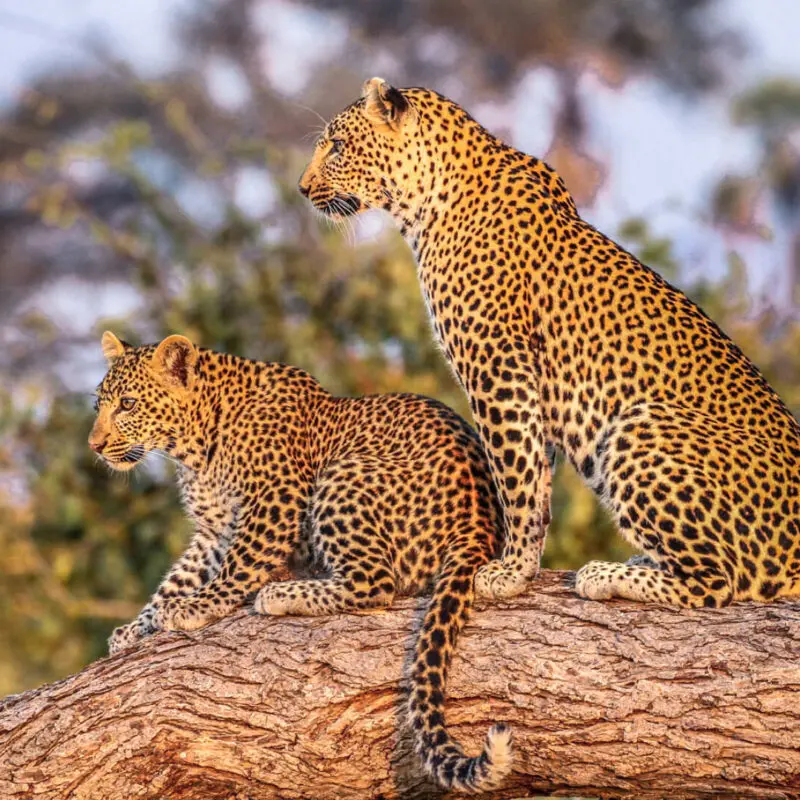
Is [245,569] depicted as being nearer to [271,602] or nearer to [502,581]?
[271,602]

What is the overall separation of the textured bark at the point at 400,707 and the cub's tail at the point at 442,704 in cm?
16

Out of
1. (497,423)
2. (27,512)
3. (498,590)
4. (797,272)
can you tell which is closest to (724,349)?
(497,423)

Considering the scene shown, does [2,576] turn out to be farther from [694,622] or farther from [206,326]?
[694,622]

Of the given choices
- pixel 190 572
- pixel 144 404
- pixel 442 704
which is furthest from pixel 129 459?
pixel 442 704

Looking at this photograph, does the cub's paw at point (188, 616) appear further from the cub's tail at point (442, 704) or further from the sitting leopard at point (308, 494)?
the cub's tail at point (442, 704)

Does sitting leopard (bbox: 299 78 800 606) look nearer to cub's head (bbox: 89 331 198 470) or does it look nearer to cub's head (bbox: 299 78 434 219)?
cub's head (bbox: 299 78 434 219)

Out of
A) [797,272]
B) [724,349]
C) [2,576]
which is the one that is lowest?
[724,349]

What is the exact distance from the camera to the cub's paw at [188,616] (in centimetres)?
712

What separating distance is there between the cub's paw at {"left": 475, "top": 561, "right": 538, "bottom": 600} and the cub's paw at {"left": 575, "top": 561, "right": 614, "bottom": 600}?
225mm

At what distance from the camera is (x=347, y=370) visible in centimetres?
1500

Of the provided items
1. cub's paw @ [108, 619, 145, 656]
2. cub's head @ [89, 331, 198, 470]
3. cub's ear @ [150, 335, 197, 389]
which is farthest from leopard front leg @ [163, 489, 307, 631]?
cub's ear @ [150, 335, 197, 389]

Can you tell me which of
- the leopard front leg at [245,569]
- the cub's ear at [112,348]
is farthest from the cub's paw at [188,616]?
the cub's ear at [112,348]

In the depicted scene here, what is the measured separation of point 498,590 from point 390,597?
518 mm

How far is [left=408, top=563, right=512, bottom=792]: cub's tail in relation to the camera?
5.82 m
